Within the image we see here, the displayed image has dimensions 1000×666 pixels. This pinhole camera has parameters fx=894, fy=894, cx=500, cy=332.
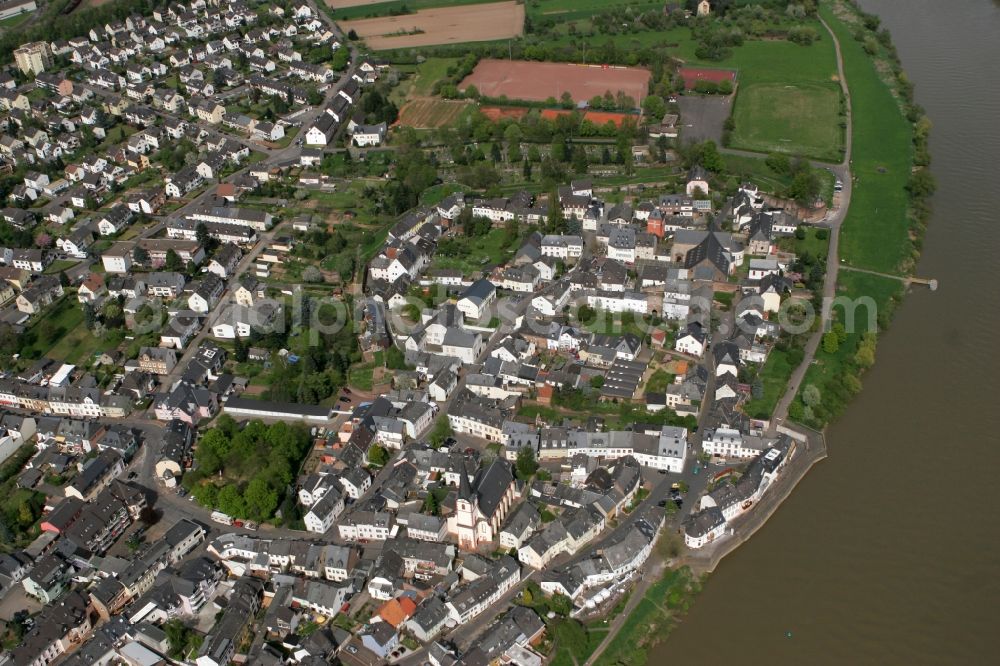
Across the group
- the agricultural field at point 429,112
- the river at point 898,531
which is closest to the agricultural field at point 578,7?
the agricultural field at point 429,112

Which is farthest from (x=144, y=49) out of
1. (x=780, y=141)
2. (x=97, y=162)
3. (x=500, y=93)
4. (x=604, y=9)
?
(x=780, y=141)

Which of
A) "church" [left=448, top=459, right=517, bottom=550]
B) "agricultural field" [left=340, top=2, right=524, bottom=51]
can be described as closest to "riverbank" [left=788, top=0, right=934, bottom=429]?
"church" [left=448, top=459, right=517, bottom=550]

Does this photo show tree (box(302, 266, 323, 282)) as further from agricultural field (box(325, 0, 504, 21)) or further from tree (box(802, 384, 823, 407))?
agricultural field (box(325, 0, 504, 21))

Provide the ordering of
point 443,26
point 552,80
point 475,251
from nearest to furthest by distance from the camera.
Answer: point 475,251 → point 552,80 → point 443,26

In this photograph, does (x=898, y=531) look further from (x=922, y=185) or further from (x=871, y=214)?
(x=922, y=185)

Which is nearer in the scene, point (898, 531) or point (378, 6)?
point (898, 531)

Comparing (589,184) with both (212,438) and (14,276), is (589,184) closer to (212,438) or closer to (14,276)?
(212,438)

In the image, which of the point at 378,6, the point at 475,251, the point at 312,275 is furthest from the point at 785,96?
the point at 378,6

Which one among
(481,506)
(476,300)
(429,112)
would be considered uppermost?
(481,506)
